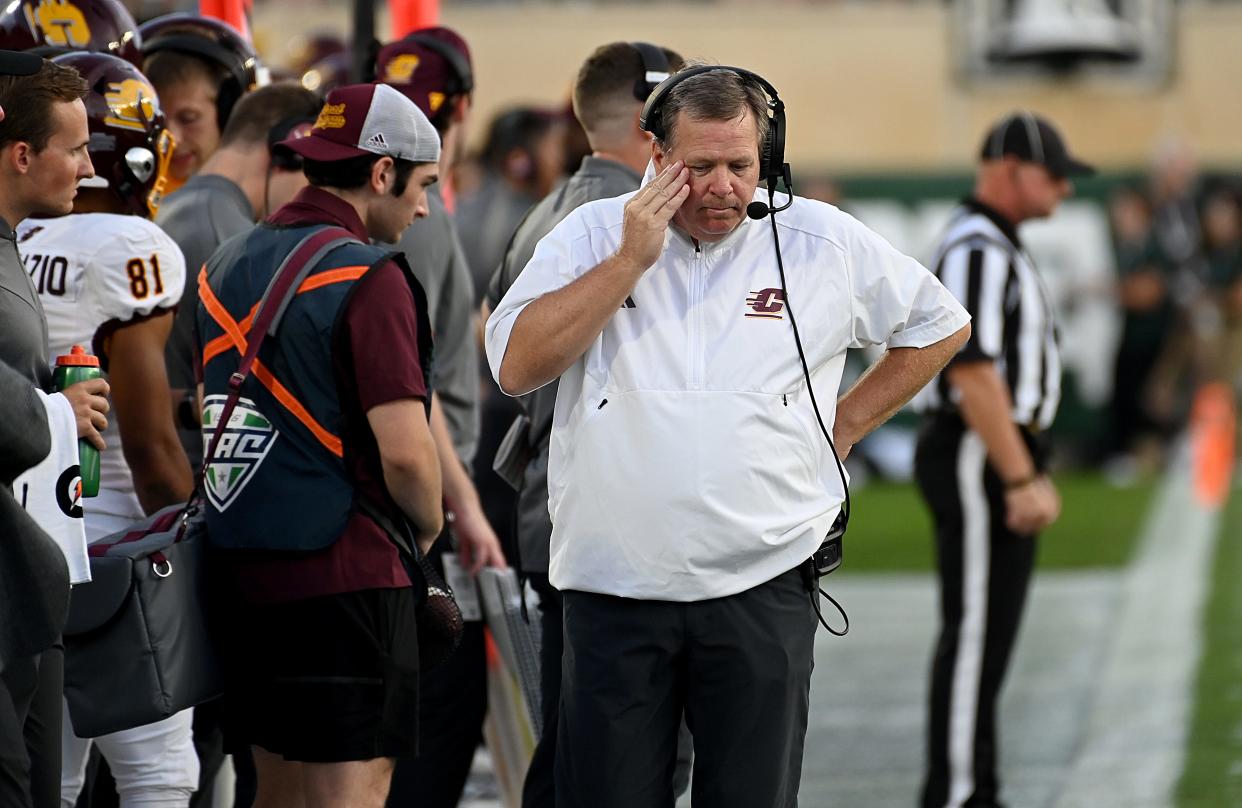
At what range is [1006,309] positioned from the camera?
6699 millimetres

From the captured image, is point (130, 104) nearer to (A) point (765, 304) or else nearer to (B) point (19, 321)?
(B) point (19, 321)

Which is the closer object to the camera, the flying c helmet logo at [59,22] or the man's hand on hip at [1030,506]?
the flying c helmet logo at [59,22]

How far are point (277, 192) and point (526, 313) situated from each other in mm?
1543

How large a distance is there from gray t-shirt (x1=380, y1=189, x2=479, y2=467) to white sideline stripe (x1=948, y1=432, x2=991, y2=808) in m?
1.86

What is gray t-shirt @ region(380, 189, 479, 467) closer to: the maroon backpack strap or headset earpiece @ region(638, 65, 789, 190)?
the maroon backpack strap

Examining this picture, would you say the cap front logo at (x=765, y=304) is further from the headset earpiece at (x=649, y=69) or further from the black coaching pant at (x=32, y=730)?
the black coaching pant at (x=32, y=730)

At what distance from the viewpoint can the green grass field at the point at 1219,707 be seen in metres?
6.87

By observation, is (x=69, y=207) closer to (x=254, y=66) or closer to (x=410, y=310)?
(x=410, y=310)

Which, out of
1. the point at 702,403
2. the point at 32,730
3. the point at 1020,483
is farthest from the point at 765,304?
the point at 1020,483

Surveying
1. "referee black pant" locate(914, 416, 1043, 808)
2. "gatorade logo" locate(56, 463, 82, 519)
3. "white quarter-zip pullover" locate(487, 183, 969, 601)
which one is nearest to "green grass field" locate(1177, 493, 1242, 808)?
"referee black pant" locate(914, 416, 1043, 808)

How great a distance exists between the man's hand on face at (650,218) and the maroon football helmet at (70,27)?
8.21 feet

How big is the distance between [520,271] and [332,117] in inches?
29.1

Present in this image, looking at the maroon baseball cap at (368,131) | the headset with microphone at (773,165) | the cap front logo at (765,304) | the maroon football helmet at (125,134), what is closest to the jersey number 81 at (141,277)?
the maroon football helmet at (125,134)

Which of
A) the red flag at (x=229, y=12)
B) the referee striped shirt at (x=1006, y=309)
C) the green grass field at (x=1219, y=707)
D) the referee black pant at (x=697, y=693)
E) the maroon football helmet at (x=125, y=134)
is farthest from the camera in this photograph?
the red flag at (x=229, y=12)
